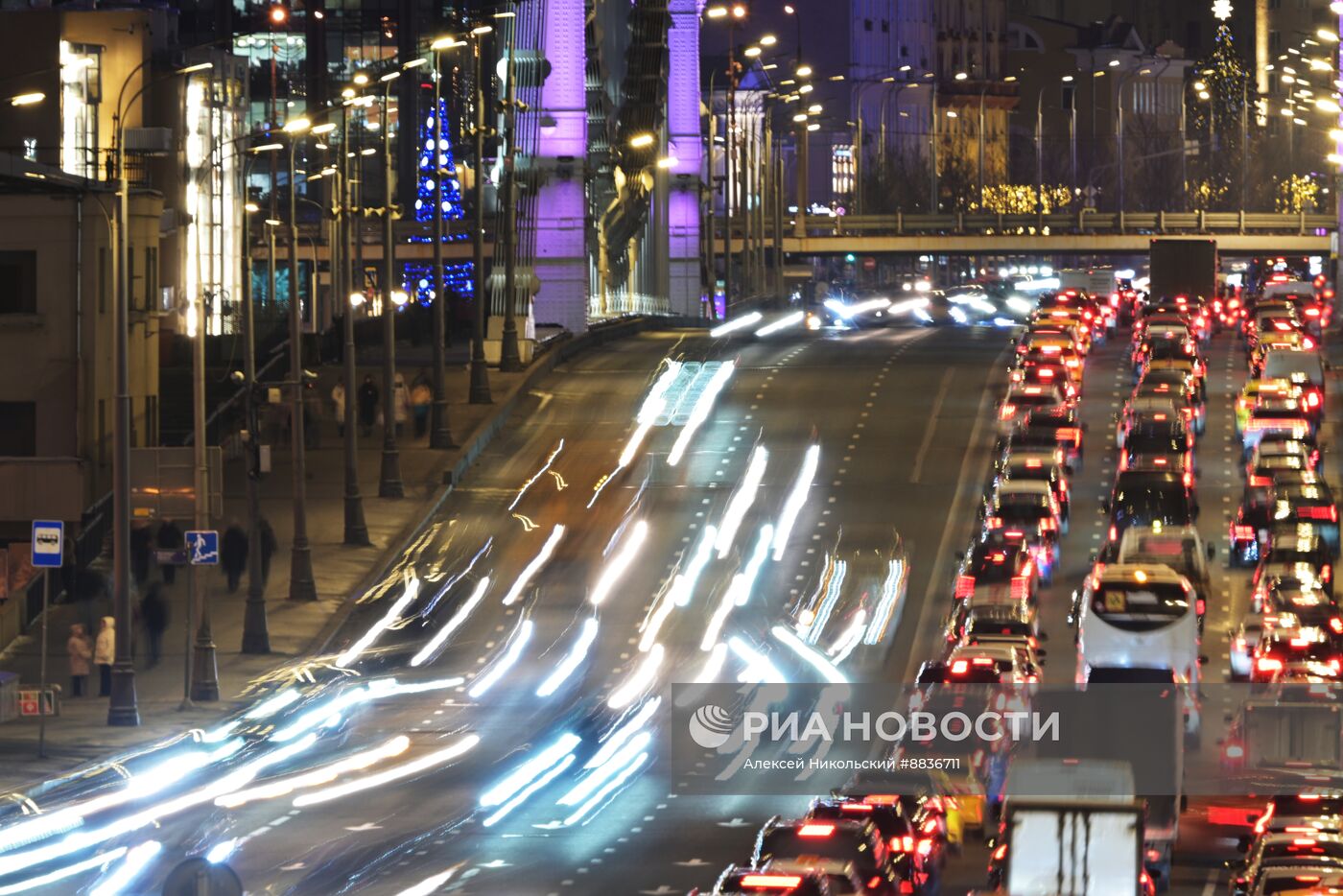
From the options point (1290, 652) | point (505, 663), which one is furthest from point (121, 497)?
point (1290, 652)

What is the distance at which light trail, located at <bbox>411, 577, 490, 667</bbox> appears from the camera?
42000mm

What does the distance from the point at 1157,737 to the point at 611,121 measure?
86730 mm

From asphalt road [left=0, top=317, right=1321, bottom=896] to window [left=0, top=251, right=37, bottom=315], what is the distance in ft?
32.3

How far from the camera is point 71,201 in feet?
177

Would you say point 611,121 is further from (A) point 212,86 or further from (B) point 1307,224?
(B) point 1307,224

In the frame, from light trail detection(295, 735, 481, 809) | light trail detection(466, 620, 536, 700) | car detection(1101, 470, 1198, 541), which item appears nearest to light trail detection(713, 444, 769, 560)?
light trail detection(466, 620, 536, 700)

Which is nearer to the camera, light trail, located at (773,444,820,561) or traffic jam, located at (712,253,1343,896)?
traffic jam, located at (712,253,1343,896)

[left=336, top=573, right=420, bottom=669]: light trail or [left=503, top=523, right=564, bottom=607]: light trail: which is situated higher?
[left=503, top=523, right=564, bottom=607]: light trail

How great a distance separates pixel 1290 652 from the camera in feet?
120

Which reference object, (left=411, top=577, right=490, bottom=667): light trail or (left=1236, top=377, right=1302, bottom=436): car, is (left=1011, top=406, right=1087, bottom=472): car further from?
A: (left=411, top=577, right=490, bottom=667): light trail

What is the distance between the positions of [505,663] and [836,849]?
18427mm

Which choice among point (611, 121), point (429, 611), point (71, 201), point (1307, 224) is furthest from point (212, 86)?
point (1307, 224)

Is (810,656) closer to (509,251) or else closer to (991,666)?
(991,666)

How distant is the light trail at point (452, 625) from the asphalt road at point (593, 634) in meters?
0.09
